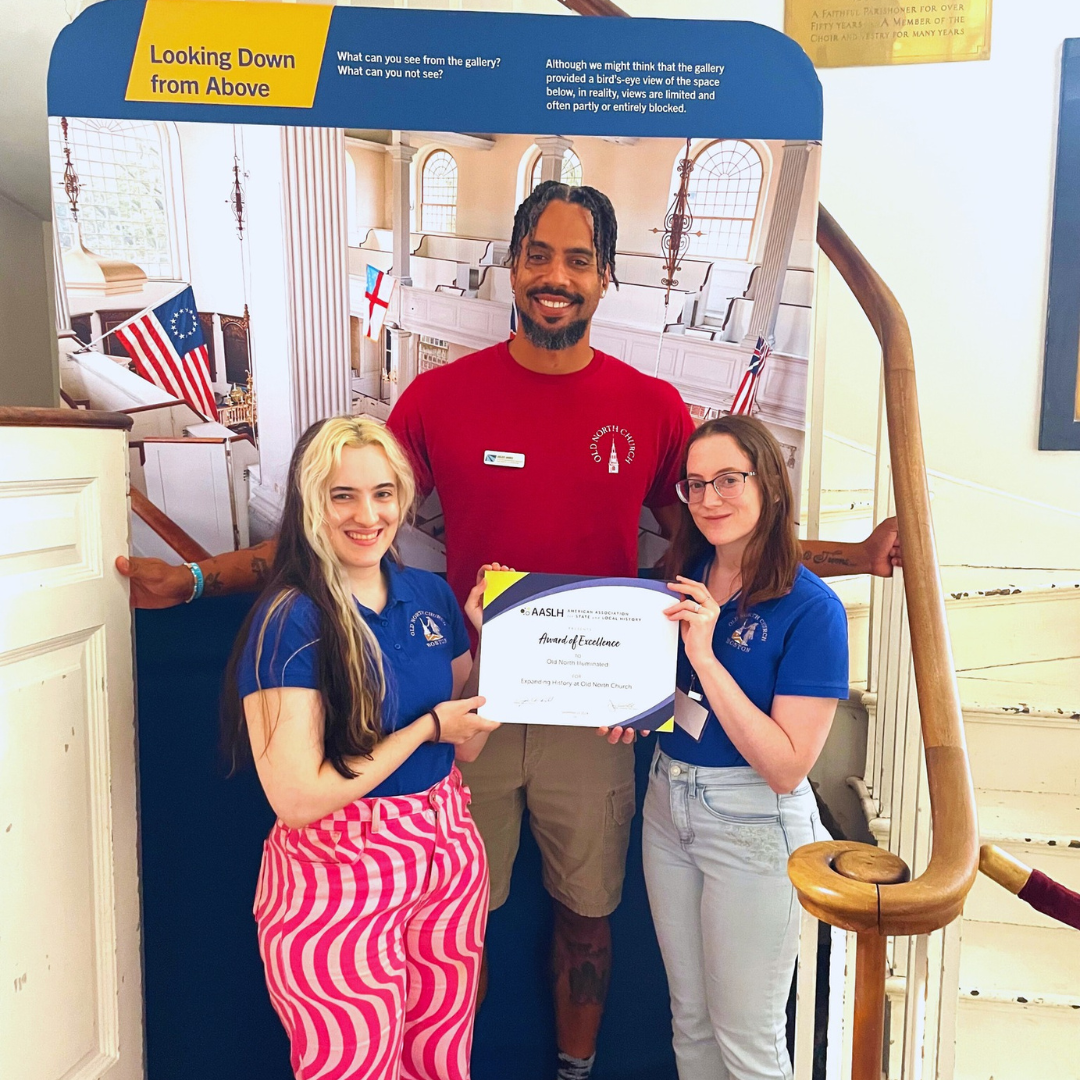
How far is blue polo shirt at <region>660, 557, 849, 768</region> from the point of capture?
4.48ft

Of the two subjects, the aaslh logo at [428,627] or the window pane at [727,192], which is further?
the window pane at [727,192]

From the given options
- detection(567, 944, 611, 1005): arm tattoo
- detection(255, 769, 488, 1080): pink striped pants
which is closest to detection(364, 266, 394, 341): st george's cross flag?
detection(255, 769, 488, 1080): pink striped pants

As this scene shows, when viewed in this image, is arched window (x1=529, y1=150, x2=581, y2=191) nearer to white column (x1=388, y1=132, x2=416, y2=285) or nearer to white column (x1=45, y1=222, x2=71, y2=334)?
white column (x1=388, y1=132, x2=416, y2=285)

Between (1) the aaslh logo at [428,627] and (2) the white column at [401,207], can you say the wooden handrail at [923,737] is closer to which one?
(1) the aaslh logo at [428,627]

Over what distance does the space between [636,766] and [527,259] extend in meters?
1.09

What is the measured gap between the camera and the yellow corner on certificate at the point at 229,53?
1541 mm

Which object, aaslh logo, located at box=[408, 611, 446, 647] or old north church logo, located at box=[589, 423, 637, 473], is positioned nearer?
aaslh logo, located at box=[408, 611, 446, 647]

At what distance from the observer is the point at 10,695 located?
1.33 meters

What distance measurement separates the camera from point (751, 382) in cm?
167

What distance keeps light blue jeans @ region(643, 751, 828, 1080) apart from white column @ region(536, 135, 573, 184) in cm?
109

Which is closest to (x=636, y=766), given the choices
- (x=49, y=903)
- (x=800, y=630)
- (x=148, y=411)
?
(x=800, y=630)

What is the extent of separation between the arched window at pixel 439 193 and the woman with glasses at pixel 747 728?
2.17 ft

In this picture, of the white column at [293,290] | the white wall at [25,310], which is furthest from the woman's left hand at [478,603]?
the white wall at [25,310]

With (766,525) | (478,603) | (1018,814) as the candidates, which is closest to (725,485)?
(766,525)
